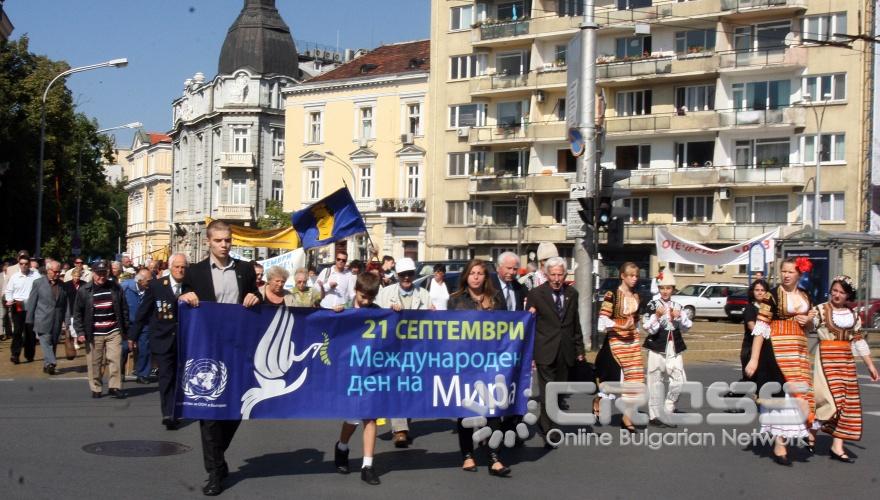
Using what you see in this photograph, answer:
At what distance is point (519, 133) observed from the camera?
60406 mm

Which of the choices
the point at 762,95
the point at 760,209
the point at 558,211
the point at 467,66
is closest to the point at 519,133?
the point at 558,211

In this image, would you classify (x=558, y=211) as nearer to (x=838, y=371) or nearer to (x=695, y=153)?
(x=695, y=153)

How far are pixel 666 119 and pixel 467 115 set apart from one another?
41.0 feet

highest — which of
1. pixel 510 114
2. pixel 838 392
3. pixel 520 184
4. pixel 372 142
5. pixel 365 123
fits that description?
pixel 365 123

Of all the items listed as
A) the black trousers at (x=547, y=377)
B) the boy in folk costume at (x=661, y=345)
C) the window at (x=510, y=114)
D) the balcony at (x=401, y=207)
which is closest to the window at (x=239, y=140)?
the balcony at (x=401, y=207)

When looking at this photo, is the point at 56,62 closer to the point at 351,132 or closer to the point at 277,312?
the point at 351,132

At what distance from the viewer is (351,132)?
6969 centimetres

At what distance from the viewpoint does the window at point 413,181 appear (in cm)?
6688

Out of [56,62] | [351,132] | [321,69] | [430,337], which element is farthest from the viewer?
[321,69]

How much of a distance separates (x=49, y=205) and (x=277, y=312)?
43626mm

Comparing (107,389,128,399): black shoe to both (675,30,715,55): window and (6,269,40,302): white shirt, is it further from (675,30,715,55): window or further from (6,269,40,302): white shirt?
(675,30,715,55): window

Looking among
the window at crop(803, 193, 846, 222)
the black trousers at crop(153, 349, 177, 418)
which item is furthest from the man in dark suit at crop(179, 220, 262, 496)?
the window at crop(803, 193, 846, 222)

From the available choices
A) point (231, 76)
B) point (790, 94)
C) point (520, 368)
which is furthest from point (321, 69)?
point (520, 368)

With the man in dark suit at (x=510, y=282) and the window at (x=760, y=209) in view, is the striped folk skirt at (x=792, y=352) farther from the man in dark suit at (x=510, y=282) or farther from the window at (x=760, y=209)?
the window at (x=760, y=209)
